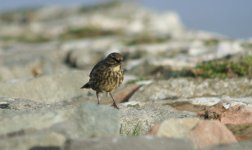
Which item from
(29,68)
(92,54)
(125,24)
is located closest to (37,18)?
(125,24)

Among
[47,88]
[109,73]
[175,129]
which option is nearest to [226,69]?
[47,88]

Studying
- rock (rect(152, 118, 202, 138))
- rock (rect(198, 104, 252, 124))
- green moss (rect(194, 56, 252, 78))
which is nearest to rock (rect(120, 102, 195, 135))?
rock (rect(198, 104, 252, 124))

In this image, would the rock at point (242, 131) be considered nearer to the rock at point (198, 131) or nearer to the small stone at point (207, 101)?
the rock at point (198, 131)

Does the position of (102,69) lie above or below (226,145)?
above

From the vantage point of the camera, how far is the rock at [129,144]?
7.79 metres

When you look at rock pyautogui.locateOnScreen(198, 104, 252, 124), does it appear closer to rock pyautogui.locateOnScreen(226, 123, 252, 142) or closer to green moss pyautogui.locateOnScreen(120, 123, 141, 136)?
rock pyautogui.locateOnScreen(226, 123, 252, 142)

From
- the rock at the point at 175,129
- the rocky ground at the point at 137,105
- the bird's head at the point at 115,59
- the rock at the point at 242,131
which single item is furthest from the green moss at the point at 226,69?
the rock at the point at 175,129

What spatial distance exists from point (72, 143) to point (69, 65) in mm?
22112

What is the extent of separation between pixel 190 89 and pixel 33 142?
24.7ft

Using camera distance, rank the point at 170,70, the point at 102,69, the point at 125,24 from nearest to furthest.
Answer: the point at 102,69
the point at 170,70
the point at 125,24

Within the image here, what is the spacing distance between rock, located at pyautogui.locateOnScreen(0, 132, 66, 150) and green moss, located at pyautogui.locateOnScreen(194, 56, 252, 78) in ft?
29.2

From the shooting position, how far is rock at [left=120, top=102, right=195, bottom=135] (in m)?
10.7

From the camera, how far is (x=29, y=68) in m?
24.9

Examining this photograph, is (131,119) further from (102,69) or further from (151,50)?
(151,50)
